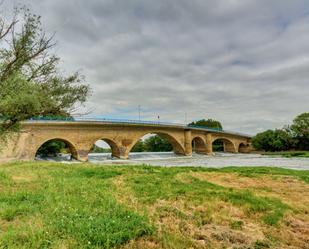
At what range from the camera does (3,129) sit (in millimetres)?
11383

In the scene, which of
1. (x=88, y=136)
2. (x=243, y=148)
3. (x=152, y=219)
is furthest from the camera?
(x=243, y=148)

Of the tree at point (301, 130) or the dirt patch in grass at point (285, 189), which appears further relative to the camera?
the tree at point (301, 130)

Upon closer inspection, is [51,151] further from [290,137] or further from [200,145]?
[290,137]

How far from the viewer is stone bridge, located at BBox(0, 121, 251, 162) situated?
33.0 metres

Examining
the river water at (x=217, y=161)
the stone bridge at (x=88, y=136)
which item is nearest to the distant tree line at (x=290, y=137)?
the stone bridge at (x=88, y=136)

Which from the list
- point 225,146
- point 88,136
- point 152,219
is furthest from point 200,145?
point 152,219

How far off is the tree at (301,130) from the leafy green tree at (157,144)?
33602mm

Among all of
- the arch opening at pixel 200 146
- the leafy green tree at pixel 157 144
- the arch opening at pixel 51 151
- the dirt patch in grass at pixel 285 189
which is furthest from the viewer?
the leafy green tree at pixel 157 144

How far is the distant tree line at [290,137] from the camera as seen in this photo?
65438 mm

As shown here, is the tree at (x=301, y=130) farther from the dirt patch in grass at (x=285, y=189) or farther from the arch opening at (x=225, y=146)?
the dirt patch in grass at (x=285, y=189)

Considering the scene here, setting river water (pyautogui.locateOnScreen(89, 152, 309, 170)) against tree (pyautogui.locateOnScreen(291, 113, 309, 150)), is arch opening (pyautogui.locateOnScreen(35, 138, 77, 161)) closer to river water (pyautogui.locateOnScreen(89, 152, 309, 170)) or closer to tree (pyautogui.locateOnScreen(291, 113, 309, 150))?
river water (pyautogui.locateOnScreen(89, 152, 309, 170))

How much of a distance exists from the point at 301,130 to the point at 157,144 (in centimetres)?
3957

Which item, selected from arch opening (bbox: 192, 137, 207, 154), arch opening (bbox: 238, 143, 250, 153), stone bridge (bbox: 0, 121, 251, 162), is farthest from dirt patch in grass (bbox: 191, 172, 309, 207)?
arch opening (bbox: 238, 143, 250, 153)

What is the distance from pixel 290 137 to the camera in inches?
2657
